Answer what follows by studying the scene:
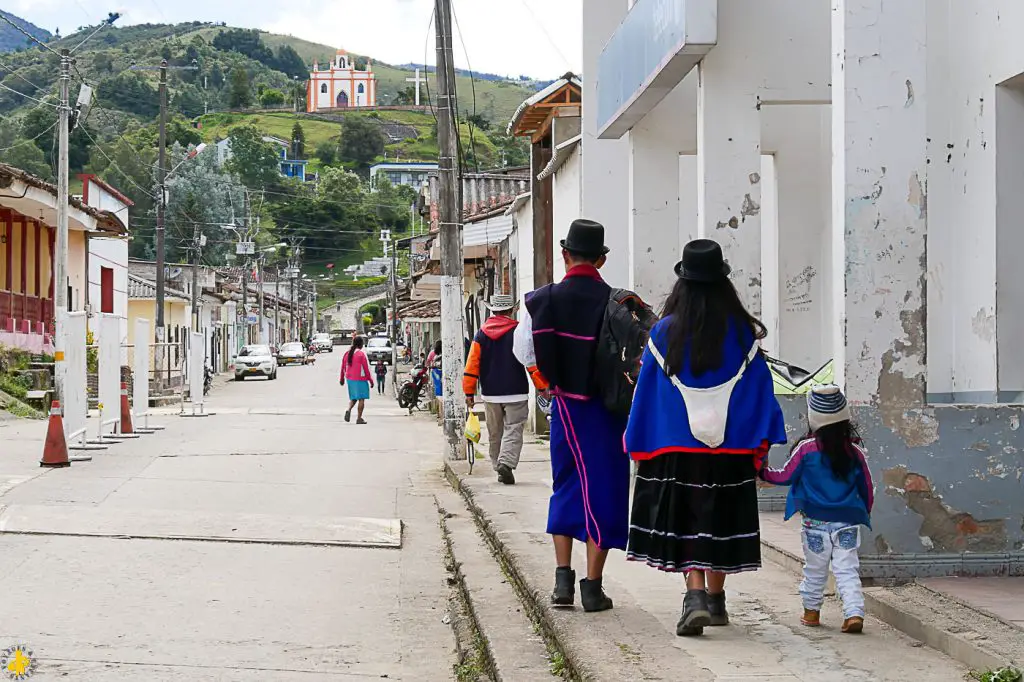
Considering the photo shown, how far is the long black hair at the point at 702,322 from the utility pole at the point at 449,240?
11.3 m

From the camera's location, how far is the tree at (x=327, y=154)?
189 metres

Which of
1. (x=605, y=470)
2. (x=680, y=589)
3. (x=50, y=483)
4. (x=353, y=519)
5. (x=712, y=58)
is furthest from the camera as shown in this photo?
(x=50, y=483)

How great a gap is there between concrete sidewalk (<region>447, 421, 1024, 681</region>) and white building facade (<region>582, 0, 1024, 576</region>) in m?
0.60

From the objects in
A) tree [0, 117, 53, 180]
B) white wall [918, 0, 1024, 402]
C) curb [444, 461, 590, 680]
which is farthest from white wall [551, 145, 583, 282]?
tree [0, 117, 53, 180]

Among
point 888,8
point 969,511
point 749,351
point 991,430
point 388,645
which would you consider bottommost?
point 388,645

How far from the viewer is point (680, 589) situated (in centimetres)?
716

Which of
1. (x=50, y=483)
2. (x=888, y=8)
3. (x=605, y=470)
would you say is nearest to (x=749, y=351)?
(x=605, y=470)

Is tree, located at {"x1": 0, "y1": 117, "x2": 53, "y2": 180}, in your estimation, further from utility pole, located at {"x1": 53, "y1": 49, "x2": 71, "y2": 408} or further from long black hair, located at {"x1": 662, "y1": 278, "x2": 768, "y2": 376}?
long black hair, located at {"x1": 662, "y1": 278, "x2": 768, "y2": 376}

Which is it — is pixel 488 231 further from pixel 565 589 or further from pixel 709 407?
pixel 709 407

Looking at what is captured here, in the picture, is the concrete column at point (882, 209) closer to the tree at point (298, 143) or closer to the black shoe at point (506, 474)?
the black shoe at point (506, 474)

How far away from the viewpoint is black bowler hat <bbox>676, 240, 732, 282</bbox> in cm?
569

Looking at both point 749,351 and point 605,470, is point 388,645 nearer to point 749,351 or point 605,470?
point 605,470

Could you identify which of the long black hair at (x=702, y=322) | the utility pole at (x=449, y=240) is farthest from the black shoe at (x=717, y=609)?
the utility pole at (x=449, y=240)

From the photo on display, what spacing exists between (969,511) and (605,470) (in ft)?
5.83
